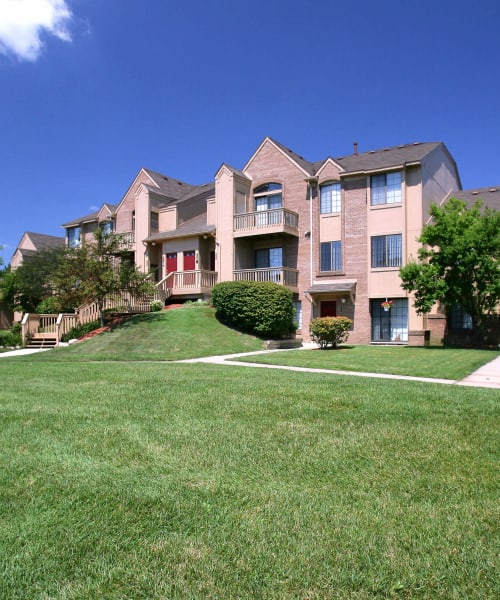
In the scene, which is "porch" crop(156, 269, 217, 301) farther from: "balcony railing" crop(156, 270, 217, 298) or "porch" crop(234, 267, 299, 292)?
"porch" crop(234, 267, 299, 292)

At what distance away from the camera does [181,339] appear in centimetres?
2111

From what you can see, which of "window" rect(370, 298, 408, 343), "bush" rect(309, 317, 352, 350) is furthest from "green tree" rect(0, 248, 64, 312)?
"window" rect(370, 298, 408, 343)

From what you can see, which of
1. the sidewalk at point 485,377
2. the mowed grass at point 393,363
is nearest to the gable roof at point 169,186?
the mowed grass at point 393,363

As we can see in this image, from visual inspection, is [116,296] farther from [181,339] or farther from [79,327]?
[181,339]

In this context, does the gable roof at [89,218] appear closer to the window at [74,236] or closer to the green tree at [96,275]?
the window at [74,236]

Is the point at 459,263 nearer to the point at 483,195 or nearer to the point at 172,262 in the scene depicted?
the point at 483,195

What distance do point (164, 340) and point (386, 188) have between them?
564 inches

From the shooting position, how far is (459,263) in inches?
837

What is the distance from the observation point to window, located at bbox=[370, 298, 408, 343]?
25359 mm

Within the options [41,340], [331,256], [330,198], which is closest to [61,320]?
[41,340]

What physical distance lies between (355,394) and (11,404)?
5607 mm

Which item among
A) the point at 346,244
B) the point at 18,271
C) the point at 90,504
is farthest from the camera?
the point at 18,271

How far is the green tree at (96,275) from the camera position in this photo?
23.9 m

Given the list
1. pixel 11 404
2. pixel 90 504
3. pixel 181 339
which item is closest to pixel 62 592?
pixel 90 504
